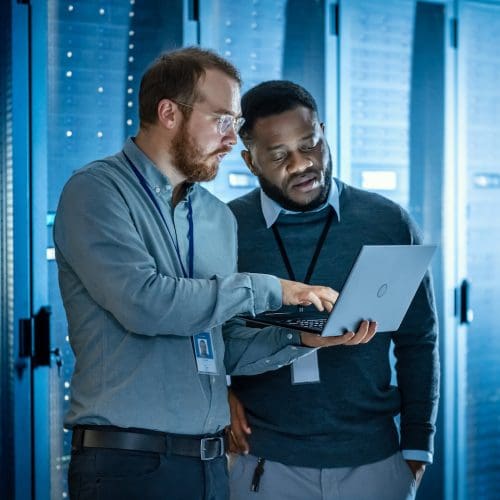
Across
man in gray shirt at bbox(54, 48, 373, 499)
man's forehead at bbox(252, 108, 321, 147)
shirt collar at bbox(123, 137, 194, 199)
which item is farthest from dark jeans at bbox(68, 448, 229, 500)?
man's forehead at bbox(252, 108, 321, 147)

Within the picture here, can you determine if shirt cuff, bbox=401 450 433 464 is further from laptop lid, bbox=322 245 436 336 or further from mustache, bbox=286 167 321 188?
mustache, bbox=286 167 321 188

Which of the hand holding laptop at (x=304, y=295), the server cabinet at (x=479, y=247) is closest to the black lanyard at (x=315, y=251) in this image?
the hand holding laptop at (x=304, y=295)

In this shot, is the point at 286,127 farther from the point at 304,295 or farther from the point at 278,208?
the point at 304,295

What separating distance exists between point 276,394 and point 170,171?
63 centimetres

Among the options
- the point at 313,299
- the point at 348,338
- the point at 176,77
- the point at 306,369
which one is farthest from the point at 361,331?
the point at 176,77

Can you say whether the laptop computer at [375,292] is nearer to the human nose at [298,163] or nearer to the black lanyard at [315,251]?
the black lanyard at [315,251]

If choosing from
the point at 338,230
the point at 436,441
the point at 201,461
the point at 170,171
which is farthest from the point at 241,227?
the point at 436,441

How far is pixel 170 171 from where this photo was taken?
5.66 ft

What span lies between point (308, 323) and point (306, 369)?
254 mm

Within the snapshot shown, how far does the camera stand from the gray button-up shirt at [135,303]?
1.51 m

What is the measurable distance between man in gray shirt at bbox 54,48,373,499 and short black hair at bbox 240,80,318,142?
1.01 ft

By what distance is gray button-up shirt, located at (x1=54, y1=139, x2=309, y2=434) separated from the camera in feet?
4.97

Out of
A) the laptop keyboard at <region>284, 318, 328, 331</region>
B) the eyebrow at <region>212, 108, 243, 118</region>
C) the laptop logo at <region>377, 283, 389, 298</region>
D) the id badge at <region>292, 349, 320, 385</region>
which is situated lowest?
the id badge at <region>292, 349, 320, 385</region>

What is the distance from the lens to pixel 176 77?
5.70 feet
